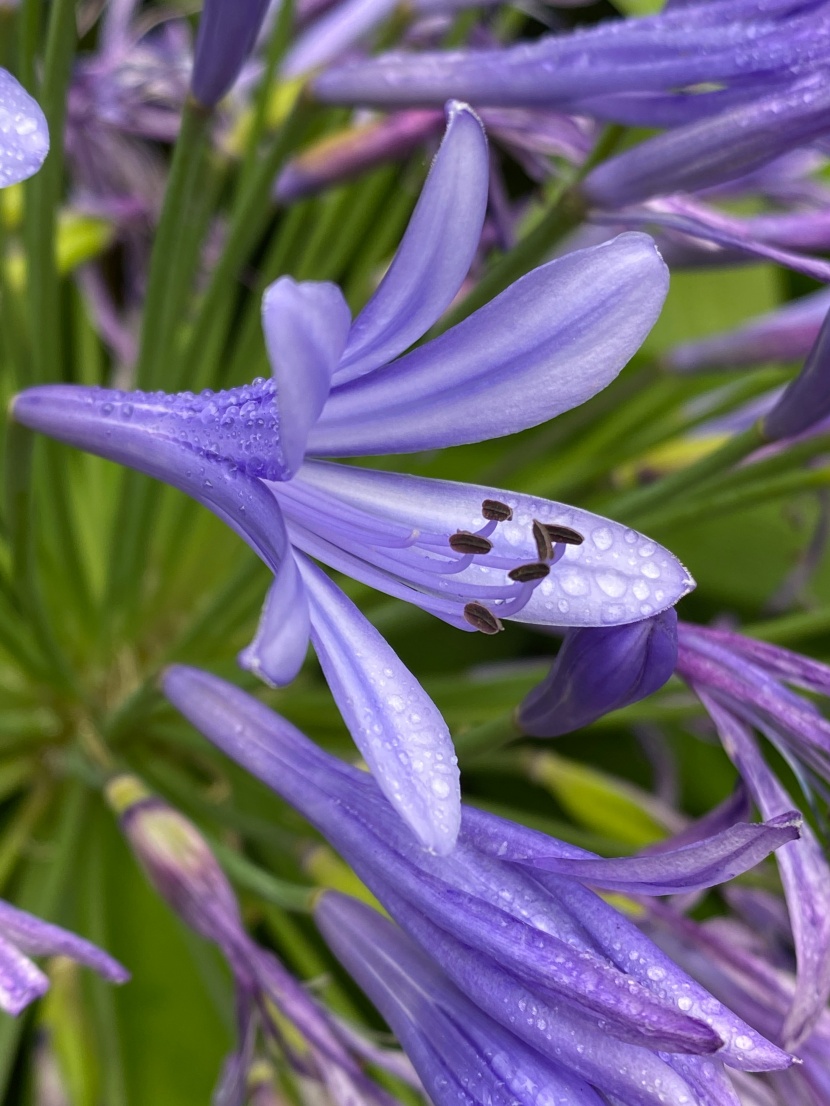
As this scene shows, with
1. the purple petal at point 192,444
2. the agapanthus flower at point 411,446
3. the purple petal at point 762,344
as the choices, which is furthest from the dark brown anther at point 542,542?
the purple petal at point 762,344

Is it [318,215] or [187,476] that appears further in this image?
[318,215]

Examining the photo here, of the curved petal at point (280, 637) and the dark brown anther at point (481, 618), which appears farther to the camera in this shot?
the dark brown anther at point (481, 618)

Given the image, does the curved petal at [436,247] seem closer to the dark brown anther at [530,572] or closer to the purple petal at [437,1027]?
the dark brown anther at [530,572]

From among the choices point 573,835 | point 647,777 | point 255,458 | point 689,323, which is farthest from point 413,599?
point 689,323

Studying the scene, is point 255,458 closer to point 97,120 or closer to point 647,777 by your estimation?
point 97,120

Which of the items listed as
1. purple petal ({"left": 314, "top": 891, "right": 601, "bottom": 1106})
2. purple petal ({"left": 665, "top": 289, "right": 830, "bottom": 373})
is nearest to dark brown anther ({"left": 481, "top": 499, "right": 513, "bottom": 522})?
purple petal ({"left": 314, "top": 891, "right": 601, "bottom": 1106})

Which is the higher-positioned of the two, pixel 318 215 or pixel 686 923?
pixel 318 215

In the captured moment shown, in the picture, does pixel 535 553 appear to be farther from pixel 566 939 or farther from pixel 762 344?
pixel 762 344

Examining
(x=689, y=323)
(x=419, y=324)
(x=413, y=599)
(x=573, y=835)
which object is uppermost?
(x=419, y=324)

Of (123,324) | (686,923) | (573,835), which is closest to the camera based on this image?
(686,923)
